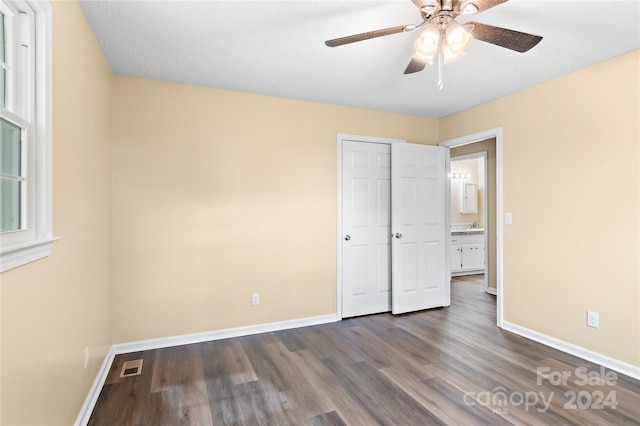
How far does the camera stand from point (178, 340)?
304cm

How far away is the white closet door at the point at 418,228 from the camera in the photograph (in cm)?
391

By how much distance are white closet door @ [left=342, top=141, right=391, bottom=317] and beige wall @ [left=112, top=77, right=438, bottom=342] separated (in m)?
Answer: 0.18

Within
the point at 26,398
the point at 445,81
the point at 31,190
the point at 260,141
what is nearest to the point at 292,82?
the point at 260,141

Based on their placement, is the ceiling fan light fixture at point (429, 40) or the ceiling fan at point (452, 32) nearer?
the ceiling fan at point (452, 32)

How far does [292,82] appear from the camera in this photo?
305 cm

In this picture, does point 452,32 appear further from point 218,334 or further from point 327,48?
point 218,334

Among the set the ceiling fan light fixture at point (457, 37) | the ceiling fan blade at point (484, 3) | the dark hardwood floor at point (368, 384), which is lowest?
the dark hardwood floor at point (368, 384)

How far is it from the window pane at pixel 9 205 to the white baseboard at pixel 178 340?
132 centimetres

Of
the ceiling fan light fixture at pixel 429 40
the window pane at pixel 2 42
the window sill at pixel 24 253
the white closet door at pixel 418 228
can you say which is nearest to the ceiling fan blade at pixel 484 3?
the ceiling fan light fixture at pixel 429 40

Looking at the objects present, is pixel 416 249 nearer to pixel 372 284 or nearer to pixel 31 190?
pixel 372 284

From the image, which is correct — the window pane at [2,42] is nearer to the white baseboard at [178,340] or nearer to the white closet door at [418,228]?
the white baseboard at [178,340]

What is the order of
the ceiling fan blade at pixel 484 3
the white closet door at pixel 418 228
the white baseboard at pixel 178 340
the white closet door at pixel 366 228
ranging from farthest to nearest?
the white closet door at pixel 418 228 < the white closet door at pixel 366 228 < the white baseboard at pixel 178 340 < the ceiling fan blade at pixel 484 3

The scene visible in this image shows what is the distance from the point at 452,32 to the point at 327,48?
1.04 metres

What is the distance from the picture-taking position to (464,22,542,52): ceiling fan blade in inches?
65.0
